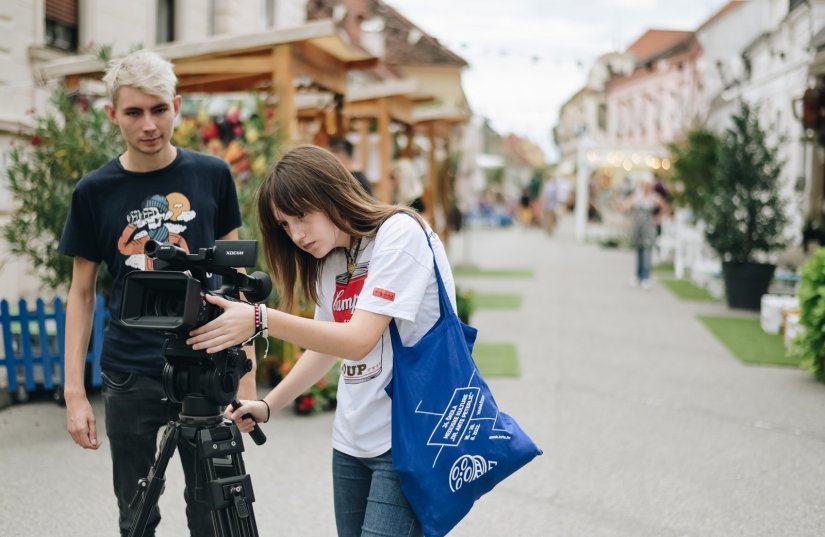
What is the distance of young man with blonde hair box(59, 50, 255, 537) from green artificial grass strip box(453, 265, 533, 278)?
606 inches

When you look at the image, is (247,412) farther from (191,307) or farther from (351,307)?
(191,307)

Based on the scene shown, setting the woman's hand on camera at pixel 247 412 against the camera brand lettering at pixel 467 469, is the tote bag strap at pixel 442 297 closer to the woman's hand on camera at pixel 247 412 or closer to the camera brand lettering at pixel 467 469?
the camera brand lettering at pixel 467 469

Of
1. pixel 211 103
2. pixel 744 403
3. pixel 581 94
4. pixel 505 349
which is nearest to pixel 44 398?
pixel 211 103

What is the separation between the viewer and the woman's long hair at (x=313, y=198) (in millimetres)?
2379

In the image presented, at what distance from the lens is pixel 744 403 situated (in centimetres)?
732

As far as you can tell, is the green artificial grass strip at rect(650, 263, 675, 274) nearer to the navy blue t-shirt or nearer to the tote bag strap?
the navy blue t-shirt

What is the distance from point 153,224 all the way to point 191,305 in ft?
3.83

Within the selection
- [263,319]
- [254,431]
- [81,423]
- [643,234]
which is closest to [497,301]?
[643,234]

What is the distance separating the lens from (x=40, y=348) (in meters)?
6.72

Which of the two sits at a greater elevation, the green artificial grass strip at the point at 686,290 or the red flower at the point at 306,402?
the green artificial grass strip at the point at 686,290

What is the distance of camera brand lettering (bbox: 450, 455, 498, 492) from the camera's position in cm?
242

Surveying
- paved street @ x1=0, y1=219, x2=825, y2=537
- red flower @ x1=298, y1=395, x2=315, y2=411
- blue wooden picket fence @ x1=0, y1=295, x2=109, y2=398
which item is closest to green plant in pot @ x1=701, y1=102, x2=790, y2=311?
paved street @ x1=0, y1=219, x2=825, y2=537

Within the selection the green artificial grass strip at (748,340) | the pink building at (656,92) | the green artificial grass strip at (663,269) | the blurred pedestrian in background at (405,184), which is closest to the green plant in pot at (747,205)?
the green artificial grass strip at (748,340)

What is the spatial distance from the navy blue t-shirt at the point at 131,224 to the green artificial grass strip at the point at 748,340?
7.25 metres
